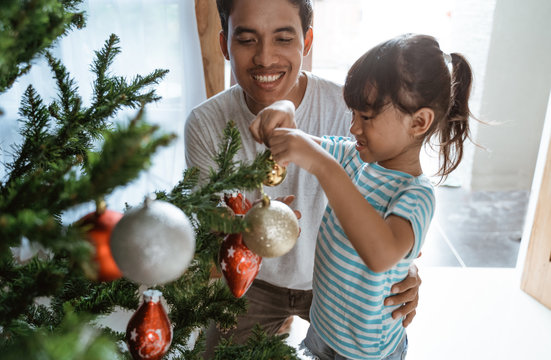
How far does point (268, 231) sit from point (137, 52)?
160 cm

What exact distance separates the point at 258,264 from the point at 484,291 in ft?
6.36

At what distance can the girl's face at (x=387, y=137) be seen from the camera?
0.83 m

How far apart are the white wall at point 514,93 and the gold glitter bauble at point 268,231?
8.88ft

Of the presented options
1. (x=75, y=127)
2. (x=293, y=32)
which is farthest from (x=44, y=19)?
(x=293, y=32)

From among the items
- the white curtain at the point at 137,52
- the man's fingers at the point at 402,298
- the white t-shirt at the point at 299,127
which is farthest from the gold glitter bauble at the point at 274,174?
the white curtain at the point at 137,52

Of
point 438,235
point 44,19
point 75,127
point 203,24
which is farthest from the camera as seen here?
point 438,235

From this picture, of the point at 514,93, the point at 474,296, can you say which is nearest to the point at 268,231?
the point at 474,296

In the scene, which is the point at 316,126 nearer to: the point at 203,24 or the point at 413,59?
the point at 413,59

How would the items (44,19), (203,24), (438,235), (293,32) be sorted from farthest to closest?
(438,235) < (203,24) < (293,32) < (44,19)

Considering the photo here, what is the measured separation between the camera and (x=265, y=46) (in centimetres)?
103

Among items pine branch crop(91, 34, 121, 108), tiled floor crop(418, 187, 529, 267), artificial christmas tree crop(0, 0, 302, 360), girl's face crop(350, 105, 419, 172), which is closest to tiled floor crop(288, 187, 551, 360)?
tiled floor crop(418, 187, 529, 267)

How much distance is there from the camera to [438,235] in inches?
103

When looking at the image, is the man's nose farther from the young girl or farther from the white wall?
the white wall

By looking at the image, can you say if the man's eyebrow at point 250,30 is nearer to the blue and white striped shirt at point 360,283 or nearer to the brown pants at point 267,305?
the blue and white striped shirt at point 360,283
